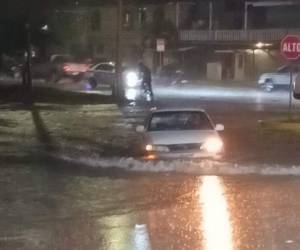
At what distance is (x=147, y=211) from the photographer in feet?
38.8

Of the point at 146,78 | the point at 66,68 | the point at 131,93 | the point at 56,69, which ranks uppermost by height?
the point at 146,78

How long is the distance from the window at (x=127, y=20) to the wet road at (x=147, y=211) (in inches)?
2454

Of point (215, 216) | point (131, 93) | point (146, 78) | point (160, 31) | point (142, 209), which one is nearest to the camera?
point (215, 216)

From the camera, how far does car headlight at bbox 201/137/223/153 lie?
1723cm

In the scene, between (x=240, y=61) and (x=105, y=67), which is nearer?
(x=105, y=67)

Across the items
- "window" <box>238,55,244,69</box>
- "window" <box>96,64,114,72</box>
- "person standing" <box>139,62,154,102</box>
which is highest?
"person standing" <box>139,62,154,102</box>

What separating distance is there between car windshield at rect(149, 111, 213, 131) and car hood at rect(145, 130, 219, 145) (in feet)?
1.31

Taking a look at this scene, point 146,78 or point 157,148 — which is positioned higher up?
point 157,148

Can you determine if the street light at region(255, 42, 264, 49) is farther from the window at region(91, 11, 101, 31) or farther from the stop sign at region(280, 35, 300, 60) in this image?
the stop sign at region(280, 35, 300, 60)

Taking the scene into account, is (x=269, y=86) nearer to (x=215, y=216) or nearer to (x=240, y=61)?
(x=240, y=61)

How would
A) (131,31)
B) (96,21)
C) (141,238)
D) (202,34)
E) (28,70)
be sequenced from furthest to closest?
(96,21) → (131,31) → (202,34) → (28,70) → (141,238)

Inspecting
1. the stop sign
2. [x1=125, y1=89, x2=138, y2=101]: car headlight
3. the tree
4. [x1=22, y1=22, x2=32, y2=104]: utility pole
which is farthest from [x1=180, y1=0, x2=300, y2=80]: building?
the stop sign

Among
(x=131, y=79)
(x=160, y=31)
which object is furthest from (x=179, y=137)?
(x=160, y=31)

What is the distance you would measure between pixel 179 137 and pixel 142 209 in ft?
17.6
